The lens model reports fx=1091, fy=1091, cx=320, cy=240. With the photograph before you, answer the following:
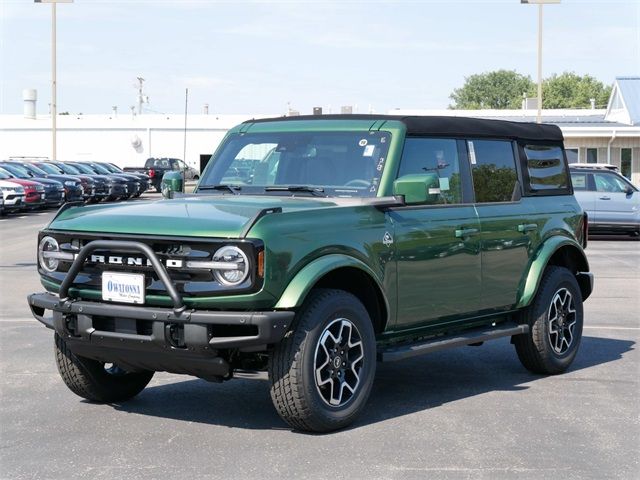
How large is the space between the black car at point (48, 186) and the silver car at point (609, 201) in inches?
704

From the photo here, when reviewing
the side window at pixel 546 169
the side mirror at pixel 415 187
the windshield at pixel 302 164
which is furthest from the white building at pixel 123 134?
the side mirror at pixel 415 187

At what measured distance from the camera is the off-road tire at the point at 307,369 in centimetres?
630

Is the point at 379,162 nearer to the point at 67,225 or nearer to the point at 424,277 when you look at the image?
the point at 424,277

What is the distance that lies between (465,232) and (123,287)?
104 inches

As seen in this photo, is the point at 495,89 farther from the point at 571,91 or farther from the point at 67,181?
the point at 67,181

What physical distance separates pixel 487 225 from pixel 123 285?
9.75ft

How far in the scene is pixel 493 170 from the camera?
8.50 metres

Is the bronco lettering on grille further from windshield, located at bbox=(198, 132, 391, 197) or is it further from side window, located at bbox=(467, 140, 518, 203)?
side window, located at bbox=(467, 140, 518, 203)

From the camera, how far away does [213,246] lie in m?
6.13

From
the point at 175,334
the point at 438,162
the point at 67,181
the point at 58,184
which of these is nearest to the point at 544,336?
the point at 438,162

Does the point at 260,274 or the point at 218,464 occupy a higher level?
the point at 260,274

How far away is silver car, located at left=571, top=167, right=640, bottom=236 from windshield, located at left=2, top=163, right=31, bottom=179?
19546 millimetres

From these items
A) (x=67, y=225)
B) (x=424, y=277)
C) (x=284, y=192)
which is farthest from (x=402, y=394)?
(x=67, y=225)

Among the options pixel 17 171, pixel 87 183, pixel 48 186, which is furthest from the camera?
pixel 87 183
